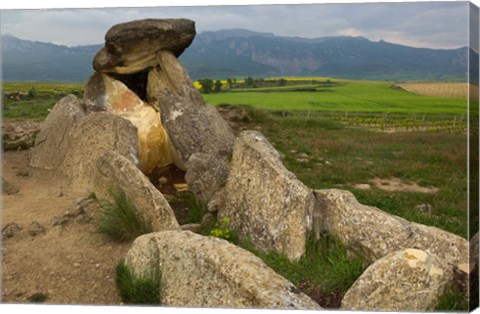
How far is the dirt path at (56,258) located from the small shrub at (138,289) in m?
0.22

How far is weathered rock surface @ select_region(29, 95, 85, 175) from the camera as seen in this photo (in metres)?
12.9

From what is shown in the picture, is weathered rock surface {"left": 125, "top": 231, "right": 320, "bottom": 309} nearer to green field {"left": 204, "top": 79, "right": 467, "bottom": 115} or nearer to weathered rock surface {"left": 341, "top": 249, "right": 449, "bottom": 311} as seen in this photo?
weathered rock surface {"left": 341, "top": 249, "right": 449, "bottom": 311}

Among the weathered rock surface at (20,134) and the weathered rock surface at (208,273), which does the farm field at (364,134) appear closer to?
the weathered rock surface at (20,134)

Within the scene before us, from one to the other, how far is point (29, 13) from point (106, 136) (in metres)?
2.73

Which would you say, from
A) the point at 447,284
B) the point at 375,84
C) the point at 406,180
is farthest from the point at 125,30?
the point at 447,284

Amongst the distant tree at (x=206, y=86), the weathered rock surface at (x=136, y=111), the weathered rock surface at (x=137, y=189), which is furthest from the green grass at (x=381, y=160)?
the weathered rock surface at (x=137, y=189)

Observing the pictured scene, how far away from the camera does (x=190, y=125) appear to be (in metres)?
12.9

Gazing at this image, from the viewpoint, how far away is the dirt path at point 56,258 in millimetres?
8469

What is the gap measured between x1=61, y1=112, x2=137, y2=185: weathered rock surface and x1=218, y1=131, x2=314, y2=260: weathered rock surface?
2946 mm

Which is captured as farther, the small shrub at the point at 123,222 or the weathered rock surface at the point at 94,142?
the weathered rock surface at the point at 94,142

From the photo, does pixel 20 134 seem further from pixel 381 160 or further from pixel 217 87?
pixel 381 160

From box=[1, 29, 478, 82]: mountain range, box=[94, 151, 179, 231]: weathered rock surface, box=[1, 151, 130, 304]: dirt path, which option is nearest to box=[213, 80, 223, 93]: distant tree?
box=[1, 29, 478, 82]: mountain range

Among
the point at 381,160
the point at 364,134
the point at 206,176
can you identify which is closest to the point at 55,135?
the point at 206,176

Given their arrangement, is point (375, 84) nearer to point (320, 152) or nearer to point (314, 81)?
point (314, 81)
